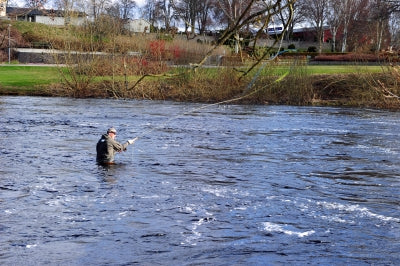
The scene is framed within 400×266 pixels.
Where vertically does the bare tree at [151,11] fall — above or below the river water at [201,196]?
above

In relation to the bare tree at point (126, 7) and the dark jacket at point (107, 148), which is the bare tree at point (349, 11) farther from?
the dark jacket at point (107, 148)

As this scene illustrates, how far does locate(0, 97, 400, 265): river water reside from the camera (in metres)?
9.57

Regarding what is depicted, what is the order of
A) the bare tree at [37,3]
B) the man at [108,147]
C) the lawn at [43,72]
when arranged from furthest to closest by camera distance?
the lawn at [43,72]
the bare tree at [37,3]
the man at [108,147]

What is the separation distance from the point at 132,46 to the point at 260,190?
27.6 metres

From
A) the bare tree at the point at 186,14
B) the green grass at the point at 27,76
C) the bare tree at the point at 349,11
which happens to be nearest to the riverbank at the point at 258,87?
the green grass at the point at 27,76

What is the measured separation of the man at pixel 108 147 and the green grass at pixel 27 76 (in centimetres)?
2580

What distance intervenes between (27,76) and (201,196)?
3461cm

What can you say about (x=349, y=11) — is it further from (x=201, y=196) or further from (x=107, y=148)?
(x=201, y=196)

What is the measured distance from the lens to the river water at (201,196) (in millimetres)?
9570

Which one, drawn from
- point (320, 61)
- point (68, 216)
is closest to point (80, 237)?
point (68, 216)

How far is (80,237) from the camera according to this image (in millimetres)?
10109

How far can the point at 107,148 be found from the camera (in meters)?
16.1

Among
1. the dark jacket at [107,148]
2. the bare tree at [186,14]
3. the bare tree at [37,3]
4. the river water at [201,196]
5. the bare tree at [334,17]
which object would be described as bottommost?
the river water at [201,196]

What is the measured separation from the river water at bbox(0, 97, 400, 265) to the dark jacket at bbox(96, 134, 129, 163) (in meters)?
0.42
